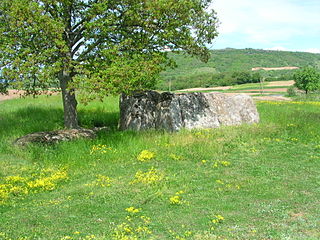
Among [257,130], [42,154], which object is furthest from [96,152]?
[257,130]

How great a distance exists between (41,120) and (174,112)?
9175 millimetres

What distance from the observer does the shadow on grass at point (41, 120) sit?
841 inches

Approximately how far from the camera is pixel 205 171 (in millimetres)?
13219

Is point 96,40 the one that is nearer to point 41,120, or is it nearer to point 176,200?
point 41,120

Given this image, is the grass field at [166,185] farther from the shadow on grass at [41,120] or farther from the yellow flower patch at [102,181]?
the shadow on grass at [41,120]

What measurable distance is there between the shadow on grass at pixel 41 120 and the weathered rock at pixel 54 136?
7.57 ft

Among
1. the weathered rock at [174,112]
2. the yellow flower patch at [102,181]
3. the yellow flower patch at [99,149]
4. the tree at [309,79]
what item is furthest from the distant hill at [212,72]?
the yellow flower patch at [102,181]

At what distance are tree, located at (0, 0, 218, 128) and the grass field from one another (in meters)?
3.27

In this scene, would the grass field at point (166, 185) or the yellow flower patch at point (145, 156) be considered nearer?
the grass field at point (166, 185)

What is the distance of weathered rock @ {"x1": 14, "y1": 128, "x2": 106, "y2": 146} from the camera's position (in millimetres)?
17938

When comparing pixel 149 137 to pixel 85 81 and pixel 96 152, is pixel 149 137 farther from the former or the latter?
pixel 85 81

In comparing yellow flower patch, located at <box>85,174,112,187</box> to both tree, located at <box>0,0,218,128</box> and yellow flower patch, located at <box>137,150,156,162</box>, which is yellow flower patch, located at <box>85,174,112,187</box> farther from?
tree, located at <box>0,0,218,128</box>

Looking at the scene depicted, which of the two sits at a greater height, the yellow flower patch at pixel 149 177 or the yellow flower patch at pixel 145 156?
the yellow flower patch at pixel 145 156

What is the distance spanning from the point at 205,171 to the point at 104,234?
6397 millimetres
